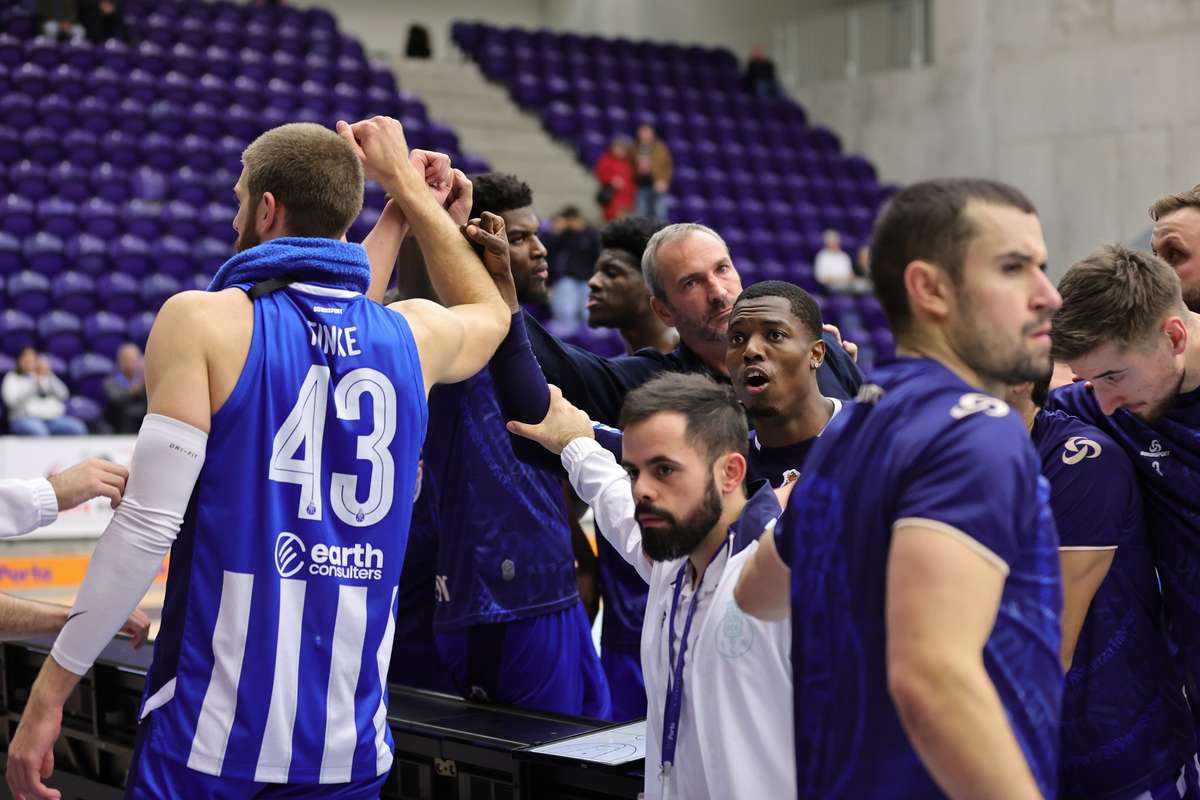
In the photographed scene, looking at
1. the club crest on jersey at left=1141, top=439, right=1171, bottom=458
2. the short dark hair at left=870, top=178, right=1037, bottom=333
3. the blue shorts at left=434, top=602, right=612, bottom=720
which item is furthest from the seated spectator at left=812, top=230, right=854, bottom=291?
the short dark hair at left=870, top=178, right=1037, bottom=333

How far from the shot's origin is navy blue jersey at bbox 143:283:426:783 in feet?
7.99

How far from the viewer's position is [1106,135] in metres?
17.4

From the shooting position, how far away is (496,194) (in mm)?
4457

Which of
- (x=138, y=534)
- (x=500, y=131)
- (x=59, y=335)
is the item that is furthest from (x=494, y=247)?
(x=500, y=131)

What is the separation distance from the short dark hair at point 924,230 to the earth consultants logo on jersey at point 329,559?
1210 mm

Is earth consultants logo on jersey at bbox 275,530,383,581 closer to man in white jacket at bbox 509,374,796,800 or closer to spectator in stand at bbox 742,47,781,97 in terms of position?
man in white jacket at bbox 509,374,796,800

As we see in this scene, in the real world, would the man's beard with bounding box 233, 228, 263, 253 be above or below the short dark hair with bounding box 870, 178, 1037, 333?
below

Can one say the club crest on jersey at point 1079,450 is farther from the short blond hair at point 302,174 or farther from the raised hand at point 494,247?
the short blond hair at point 302,174

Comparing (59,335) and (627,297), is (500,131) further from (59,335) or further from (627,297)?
(627,297)

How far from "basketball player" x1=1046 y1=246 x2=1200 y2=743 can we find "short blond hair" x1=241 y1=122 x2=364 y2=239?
149 centimetres

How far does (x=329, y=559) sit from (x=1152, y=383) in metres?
1.74

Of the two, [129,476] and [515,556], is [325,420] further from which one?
[515,556]

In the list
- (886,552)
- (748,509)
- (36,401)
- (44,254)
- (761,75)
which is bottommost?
(36,401)

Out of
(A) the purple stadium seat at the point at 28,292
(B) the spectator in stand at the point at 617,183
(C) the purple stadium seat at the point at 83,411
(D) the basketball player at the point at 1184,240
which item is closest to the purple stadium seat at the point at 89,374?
(C) the purple stadium seat at the point at 83,411
